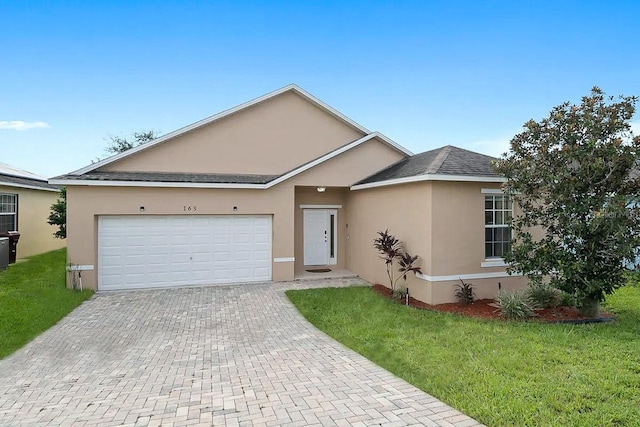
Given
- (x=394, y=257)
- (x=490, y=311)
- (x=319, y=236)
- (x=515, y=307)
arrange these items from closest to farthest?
(x=515, y=307) < (x=490, y=311) < (x=394, y=257) < (x=319, y=236)

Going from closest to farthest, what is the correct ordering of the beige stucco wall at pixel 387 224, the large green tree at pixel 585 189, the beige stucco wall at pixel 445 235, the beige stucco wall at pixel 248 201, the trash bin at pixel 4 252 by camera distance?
the large green tree at pixel 585 189 < the beige stucco wall at pixel 445 235 < the beige stucco wall at pixel 387 224 < the beige stucco wall at pixel 248 201 < the trash bin at pixel 4 252

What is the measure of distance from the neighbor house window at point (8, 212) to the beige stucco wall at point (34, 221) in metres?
0.23

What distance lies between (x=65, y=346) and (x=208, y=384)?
3.63 m

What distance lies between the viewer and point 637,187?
7672 mm

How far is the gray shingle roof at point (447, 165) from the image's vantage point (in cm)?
989

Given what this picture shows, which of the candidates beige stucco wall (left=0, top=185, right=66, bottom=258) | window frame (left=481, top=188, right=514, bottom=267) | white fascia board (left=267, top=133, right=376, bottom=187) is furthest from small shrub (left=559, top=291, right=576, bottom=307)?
beige stucco wall (left=0, top=185, right=66, bottom=258)

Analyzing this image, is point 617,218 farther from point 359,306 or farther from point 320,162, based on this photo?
point 320,162

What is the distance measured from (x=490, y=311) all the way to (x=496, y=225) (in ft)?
8.55

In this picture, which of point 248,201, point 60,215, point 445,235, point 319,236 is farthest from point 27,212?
point 445,235

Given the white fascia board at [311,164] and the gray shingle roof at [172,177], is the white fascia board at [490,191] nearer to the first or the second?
the white fascia board at [311,164]

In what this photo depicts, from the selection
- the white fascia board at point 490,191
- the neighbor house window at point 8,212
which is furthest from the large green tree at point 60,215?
the white fascia board at point 490,191

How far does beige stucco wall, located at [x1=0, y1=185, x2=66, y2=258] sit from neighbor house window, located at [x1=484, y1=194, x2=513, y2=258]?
18.9 m

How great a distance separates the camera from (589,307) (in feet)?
28.0

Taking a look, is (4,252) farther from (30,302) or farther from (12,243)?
(30,302)
